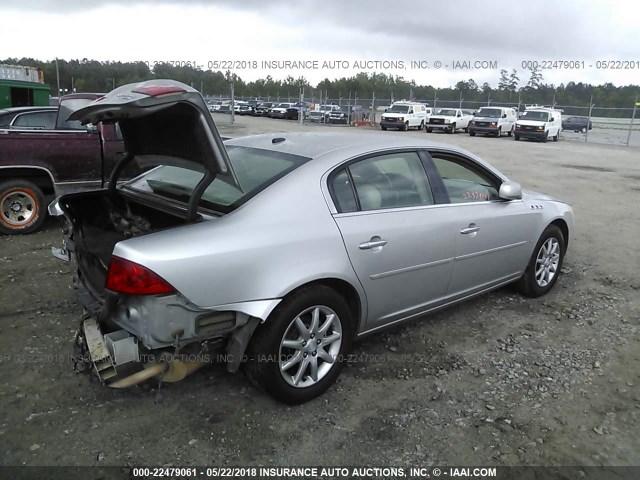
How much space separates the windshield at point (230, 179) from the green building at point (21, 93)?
15466 mm

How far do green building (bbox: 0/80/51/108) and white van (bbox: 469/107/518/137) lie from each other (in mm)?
21607

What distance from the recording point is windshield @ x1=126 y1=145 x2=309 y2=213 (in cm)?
296

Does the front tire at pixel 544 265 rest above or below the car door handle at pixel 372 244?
below

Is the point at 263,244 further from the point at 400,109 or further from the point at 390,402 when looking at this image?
the point at 400,109

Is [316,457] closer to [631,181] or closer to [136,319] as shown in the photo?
[136,319]

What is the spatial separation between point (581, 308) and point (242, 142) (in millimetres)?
3367

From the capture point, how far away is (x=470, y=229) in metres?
3.76

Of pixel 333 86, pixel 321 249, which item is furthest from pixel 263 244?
pixel 333 86

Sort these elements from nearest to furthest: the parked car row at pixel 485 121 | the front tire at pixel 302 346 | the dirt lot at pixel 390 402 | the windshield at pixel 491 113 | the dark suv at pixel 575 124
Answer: the dirt lot at pixel 390 402 → the front tire at pixel 302 346 → the parked car row at pixel 485 121 → the windshield at pixel 491 113 → the dark suv at pixel 575 124

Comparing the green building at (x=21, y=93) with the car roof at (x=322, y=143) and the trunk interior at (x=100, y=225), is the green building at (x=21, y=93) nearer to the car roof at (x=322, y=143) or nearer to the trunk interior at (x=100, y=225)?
the trunk interior at (x=100, y=225)

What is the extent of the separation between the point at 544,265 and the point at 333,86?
71430mm

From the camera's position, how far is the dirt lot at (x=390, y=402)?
2.63m

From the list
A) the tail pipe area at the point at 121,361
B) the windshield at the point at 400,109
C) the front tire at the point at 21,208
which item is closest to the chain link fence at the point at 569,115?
the windshield at the point at 400,109

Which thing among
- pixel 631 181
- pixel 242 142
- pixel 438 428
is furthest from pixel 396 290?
pixel 631 181
